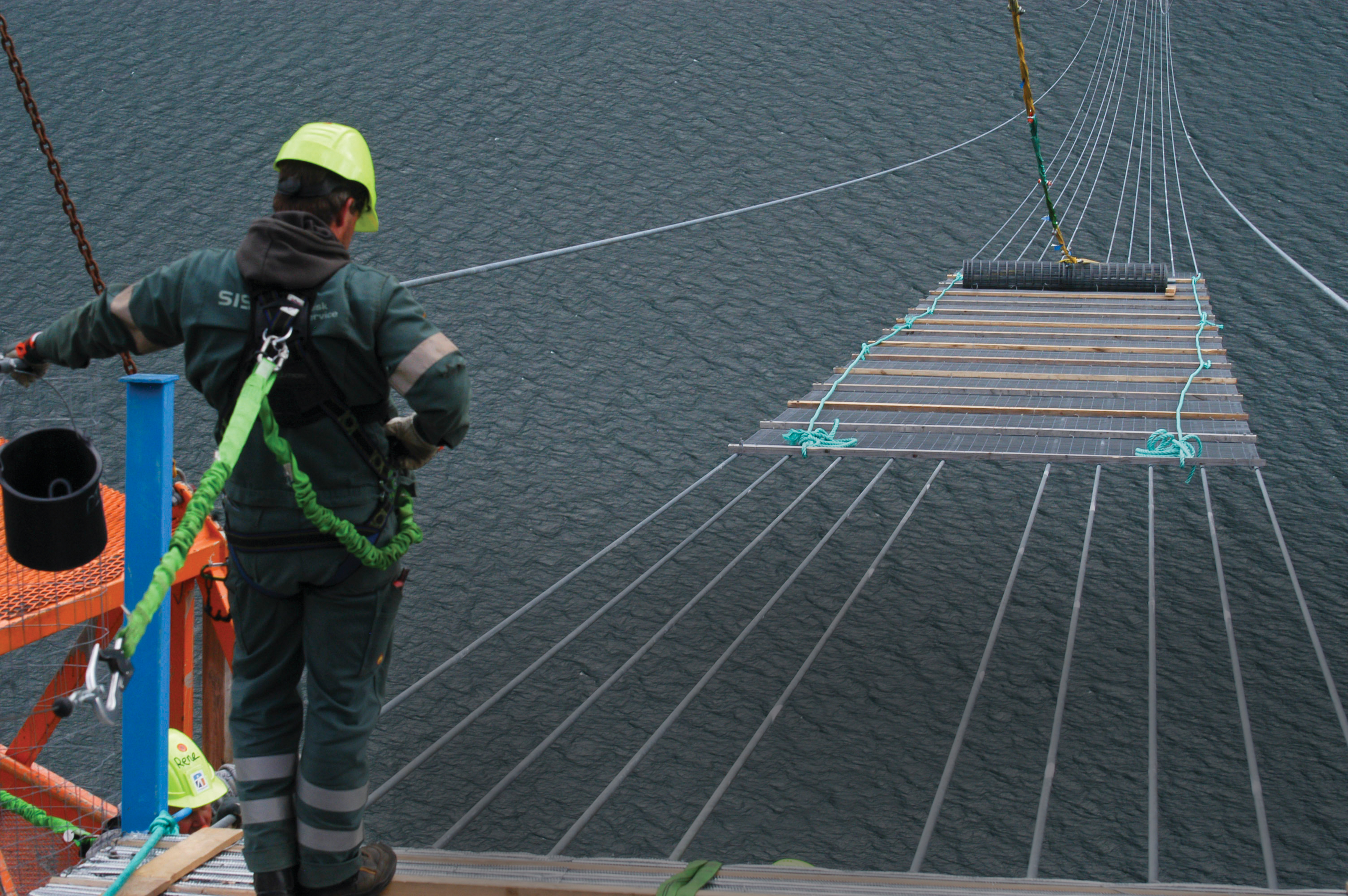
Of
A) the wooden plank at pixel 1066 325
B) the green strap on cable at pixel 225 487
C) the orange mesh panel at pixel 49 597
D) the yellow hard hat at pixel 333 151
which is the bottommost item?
the orange mesh panel at pixel 49 597

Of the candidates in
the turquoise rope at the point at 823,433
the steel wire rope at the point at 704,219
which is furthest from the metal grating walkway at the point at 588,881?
the turquoise rope at the point at 823,433

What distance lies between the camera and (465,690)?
291 centimetres

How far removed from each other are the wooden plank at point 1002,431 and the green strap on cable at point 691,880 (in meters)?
1.21

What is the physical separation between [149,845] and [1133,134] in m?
6.18

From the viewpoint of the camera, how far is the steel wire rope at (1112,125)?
5.58 m

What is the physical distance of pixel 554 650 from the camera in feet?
8.12

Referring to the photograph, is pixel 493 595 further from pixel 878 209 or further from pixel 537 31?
pixel 537 31

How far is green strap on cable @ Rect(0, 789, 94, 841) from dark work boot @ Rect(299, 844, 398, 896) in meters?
0.55

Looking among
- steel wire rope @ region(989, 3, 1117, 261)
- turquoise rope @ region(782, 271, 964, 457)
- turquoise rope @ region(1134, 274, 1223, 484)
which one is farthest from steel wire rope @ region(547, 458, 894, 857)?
steel wire rope @ region(989, 3, 1117, 261)

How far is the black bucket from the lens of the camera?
138 cm

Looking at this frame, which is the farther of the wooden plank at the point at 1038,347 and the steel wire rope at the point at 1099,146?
the steel wire rope at the point at 1099,146

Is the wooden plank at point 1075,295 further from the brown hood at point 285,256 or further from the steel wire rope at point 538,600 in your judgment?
the brown hood at point 285,256

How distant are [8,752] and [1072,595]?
2.71 m

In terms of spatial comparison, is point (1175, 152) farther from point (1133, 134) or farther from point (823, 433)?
point (823, 433)
